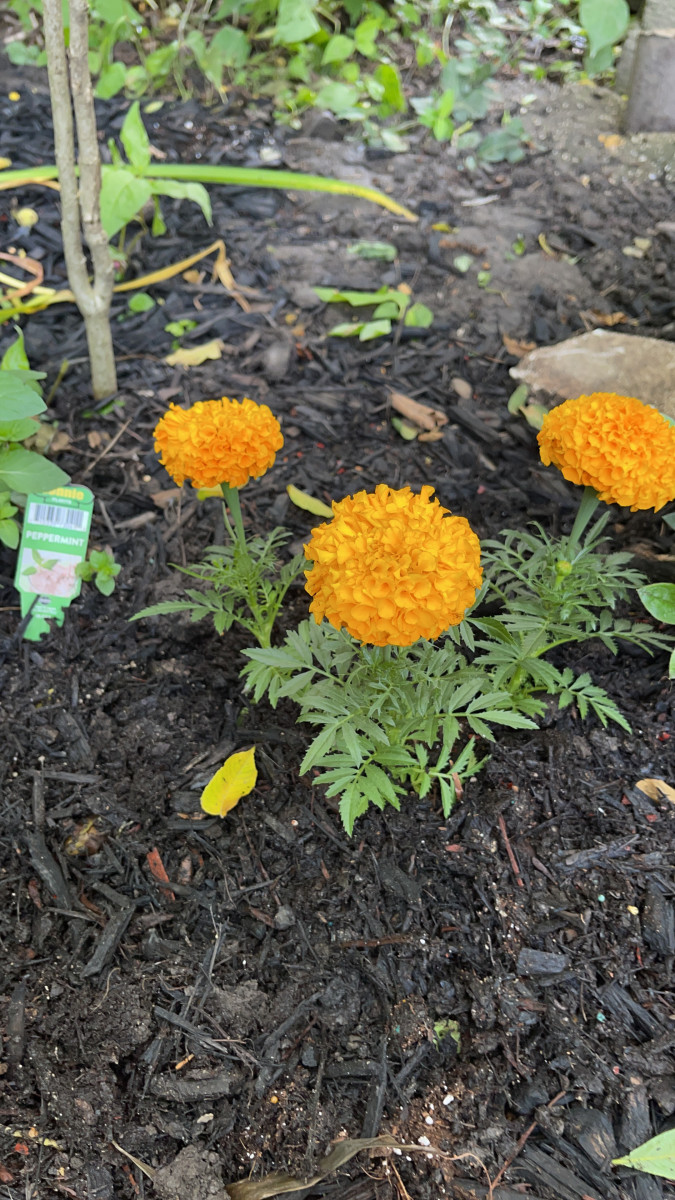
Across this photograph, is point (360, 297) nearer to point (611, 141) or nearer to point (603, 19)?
point (611, 141)

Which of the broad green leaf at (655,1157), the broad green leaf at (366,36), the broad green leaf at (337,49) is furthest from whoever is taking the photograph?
the broad green leaf at (366,36)

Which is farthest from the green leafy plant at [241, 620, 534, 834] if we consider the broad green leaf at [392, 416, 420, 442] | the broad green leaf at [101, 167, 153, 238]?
the broad green leaf at [101, 167, 153, 238]

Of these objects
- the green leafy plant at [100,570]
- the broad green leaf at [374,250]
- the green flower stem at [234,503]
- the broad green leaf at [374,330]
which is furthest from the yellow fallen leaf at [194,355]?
the green flower stem at [234,503]

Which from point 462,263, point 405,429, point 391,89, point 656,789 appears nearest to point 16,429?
point 405,429

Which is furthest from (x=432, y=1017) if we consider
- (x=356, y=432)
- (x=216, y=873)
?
(x=356, y=432)

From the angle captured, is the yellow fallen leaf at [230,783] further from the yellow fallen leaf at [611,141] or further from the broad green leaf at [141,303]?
the yellow fallen leaf at [611,141]

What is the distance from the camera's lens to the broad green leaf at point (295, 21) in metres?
4.19

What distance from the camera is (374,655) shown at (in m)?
1.58

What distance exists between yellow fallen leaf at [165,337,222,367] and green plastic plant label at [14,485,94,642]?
2.90 feet

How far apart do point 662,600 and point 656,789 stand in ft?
1.57

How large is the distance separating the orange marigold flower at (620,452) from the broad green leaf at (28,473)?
1.22 metres

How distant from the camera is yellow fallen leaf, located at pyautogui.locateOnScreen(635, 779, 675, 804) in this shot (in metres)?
1.97

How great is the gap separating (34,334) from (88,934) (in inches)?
88.4

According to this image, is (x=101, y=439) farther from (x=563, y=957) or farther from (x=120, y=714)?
(x=563, y=957)
